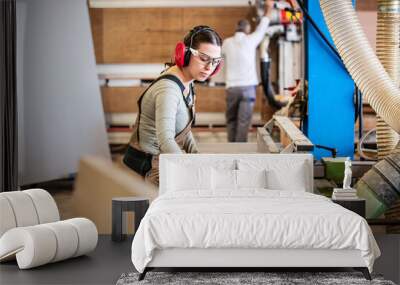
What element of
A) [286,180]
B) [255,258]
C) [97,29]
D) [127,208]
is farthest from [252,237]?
[97,29]

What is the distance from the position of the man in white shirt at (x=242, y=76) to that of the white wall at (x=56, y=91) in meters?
1.12

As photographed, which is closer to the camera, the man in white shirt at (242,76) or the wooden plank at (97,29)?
the man in white shirt at (242,76)

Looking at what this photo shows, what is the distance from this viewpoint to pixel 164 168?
5.23 m

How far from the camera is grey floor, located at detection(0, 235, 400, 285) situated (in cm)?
413

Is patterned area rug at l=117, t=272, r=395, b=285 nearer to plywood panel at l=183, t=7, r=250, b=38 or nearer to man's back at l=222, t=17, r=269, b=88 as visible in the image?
man's back at l=222, t=17, r=269, b=88

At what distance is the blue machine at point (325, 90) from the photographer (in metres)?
6.02

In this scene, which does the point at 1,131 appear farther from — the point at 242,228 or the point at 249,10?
the point at 242,228

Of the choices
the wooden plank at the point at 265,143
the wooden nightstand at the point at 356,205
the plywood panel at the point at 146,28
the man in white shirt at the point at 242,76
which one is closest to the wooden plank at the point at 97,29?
the plywood panel at the point at 146,28

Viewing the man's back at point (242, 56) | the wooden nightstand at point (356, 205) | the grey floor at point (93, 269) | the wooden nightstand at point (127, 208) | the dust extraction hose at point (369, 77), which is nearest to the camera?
the grey floor at point (93, 269)

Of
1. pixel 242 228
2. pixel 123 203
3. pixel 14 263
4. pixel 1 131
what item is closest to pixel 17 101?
pixel 1 131

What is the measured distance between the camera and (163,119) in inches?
227

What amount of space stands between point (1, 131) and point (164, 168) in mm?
1551

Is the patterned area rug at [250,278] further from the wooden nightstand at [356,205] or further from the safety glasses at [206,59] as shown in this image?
the safety glasses at [206,59]

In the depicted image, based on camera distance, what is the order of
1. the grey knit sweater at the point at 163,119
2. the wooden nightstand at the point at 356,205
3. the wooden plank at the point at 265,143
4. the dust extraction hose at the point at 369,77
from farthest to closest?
1. the wooden plank at the point at 265,143
2. the grey knit sweater at the point at 163,119
3. the dust extraction hose at the point at 369,77
4. the wooden nightstand at the point at 356,205
